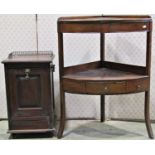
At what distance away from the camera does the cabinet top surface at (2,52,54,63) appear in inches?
80.0

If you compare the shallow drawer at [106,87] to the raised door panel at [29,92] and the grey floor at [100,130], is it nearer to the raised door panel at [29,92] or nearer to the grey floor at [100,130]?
the raised door panel at [29,92]

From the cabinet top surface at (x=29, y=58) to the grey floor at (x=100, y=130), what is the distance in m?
0.61

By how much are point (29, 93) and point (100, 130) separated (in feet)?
2.30

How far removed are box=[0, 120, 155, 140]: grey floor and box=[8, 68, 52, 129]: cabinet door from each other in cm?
17

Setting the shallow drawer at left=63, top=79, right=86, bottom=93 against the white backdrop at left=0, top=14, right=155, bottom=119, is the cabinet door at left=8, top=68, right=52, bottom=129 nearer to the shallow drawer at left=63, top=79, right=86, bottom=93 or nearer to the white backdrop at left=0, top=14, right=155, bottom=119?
the shallow drawer at left=63, top=79, right=86, bottom=93

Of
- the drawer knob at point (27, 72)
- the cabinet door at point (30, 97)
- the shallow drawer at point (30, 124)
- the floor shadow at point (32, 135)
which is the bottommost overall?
the floor shadow at point (32, 135)

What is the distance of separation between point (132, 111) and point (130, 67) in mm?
521

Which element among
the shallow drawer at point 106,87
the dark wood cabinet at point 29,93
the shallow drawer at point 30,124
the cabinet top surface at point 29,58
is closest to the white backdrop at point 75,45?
the cabinet top surface at point 29,58

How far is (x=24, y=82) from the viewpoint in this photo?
209cm

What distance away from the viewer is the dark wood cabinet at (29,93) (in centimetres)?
205

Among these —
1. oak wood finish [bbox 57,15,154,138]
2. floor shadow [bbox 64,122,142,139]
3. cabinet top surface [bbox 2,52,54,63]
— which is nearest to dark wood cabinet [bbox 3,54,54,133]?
cabinet top surface [bbox 2,52,54,63]
